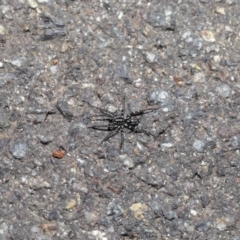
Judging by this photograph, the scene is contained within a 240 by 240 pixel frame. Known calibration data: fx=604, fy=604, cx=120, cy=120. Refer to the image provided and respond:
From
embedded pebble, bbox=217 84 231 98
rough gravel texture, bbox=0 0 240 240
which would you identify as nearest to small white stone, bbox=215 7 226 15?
rough gravel texture, bbox=0 0 240 240

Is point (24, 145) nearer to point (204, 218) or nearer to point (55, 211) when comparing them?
point (55, 211)

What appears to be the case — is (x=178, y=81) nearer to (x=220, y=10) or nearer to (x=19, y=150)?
(x=220, y=10)

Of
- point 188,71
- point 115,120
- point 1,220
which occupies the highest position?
point 188,71

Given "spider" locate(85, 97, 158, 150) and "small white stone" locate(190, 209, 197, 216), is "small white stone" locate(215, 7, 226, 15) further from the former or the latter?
"small white stone" locate(190, 209, 197, 216)

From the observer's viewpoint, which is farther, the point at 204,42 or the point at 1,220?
the point at 204,42

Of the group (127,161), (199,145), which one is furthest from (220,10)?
(127,161)

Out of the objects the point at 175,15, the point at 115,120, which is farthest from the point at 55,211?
the point at 175,15
